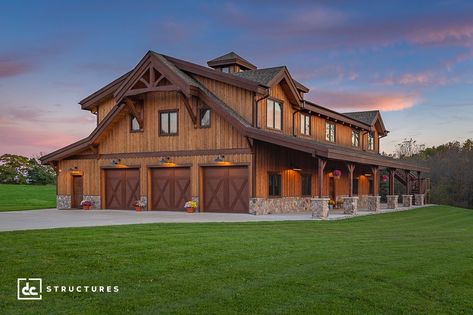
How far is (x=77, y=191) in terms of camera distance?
3191 cm

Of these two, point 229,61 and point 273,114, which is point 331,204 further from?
point 229,61

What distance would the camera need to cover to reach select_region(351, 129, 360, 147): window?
127ft

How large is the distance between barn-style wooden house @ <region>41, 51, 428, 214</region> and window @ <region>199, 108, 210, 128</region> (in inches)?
2.1

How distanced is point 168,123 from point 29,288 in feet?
66.8

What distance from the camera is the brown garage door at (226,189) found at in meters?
25.8

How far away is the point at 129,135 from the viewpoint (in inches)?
1162

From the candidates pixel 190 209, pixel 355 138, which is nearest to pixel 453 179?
pixel 355 138

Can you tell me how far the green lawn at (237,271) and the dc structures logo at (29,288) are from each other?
0.12 m

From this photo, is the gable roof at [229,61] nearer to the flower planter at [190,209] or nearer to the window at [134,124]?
the window at [134,124]

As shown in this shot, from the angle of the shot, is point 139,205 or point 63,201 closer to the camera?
point 139,205

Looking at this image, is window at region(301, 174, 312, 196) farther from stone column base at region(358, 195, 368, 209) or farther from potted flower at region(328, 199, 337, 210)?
stone column base at region(358, 195, 368, 209)

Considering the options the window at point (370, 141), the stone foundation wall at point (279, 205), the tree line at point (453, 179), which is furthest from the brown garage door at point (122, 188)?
the tree line at point (453, 179)

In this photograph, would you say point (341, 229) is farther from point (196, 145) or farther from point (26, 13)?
point (26, 13)

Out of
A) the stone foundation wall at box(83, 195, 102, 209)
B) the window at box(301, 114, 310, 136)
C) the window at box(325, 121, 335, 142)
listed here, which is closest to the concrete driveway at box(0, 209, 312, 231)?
the stone foundation wall at box(83, 195, 102, 209)
